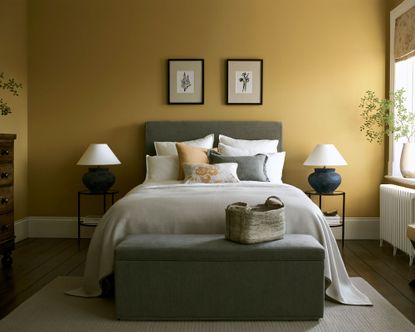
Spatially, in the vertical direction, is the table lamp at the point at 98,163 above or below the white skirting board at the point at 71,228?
Answer: above

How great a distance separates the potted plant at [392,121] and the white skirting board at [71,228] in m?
0.94

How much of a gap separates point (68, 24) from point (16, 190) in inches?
76.2

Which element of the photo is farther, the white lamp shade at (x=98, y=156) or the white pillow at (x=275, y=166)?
the white lamp shade at (x=98, y=156)

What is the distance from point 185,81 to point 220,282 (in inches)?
129

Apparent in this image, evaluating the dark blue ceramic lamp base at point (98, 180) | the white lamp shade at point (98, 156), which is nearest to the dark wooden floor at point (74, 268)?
the dark blue ceramic lamp base at point (98, 180)

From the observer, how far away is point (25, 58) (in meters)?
6.07

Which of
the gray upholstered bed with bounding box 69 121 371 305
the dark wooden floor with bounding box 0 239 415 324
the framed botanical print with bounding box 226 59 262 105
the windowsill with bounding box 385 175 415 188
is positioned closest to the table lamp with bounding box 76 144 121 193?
the dark wooden floor with bounding box 0 239 415 324

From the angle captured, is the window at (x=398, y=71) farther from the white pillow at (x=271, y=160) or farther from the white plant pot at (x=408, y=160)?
the white pillow at (x=271, y=160)

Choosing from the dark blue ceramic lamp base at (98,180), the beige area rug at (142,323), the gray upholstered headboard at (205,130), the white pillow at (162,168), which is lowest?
the beige area rug at (142,323)

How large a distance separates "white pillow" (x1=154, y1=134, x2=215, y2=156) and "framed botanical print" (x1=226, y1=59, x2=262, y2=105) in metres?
0.56

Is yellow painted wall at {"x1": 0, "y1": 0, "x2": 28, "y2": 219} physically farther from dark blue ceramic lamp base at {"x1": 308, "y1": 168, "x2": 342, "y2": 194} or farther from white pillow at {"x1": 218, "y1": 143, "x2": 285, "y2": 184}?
dark blue ceramic lamp base at {"x1": 308, "y1": 168, "x2": 342, "y2": 194}

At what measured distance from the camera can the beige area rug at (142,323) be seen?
3.17 m

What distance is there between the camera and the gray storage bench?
325cm

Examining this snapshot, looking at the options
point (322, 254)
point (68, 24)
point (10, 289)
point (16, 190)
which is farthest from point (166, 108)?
point (322, 254)
